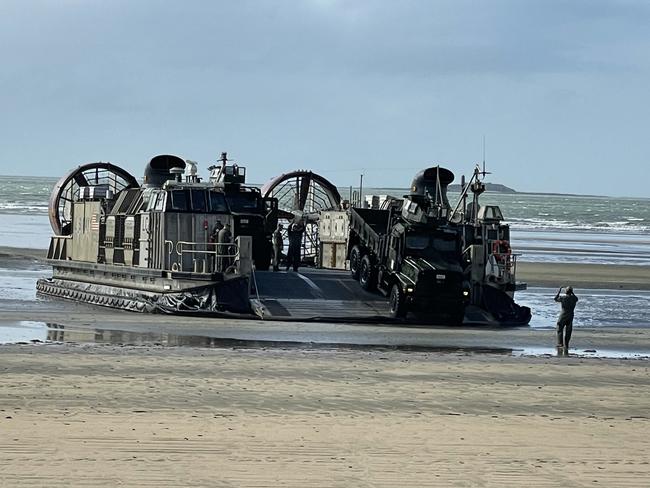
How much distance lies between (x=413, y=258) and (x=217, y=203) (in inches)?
162

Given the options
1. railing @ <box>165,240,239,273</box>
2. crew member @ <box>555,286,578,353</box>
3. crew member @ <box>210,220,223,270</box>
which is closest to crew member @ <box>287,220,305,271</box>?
crew member @ <box>210,220,223,270</box>

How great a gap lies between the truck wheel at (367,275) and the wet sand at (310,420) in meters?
7.75

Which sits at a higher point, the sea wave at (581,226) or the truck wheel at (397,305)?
the sea wave at (581,226)

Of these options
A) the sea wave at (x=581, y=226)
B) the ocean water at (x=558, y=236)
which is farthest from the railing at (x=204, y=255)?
the sea wave at (x=581, y=226)

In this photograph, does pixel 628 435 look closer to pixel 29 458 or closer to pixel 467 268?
pixel 29 458

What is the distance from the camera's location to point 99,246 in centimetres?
2627

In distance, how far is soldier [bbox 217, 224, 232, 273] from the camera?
21.8 meters

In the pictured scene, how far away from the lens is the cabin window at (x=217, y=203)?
76.4 ft

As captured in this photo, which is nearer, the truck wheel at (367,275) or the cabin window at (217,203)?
the truck wheel at (367,275)

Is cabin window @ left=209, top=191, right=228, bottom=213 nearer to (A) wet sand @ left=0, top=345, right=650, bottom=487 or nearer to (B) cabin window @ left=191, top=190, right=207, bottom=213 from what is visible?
(B) cabin window @ left=191, top=190, right=207, bottom=213

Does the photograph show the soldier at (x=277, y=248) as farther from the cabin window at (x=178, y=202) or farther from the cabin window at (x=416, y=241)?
the cabin window at (x=416, y=241)

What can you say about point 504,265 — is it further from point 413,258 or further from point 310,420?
point 310,420

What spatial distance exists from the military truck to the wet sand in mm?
5606

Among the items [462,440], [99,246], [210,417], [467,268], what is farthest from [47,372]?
[99,246]
